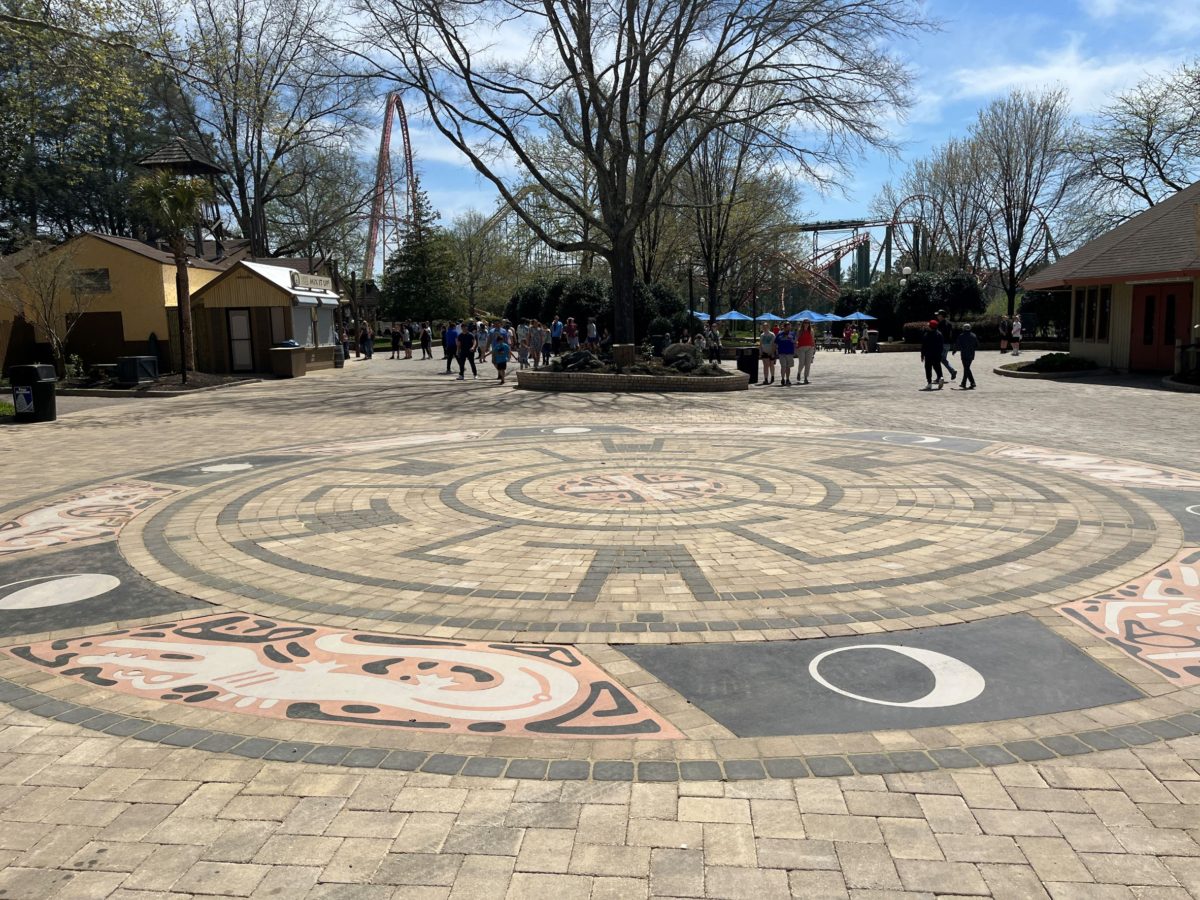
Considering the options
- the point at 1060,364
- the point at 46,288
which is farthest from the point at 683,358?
the point at 46,288

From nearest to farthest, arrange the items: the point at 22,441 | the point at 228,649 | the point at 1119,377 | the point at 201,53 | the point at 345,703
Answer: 1. the point at 345,703
2. the point at 228,649
3. the point at 22,441
4. the point at 201,53
5. the point at 1119,377

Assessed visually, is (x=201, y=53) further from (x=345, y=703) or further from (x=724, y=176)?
(x=724, y=176)

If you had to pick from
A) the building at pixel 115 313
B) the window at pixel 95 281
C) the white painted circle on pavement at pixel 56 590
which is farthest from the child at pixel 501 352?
the white painted circle on pavement at pixel 56 590

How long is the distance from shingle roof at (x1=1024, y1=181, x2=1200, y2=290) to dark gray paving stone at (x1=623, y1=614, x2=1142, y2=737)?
21657 mm

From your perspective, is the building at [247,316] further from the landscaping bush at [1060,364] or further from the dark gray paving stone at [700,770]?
the dark gray paving stone at [700,770]

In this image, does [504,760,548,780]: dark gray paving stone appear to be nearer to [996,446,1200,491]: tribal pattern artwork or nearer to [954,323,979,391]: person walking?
[996,446,1200,491]: tribal pattern artwork

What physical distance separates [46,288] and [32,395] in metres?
10.3

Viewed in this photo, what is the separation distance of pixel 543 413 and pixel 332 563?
1095 cm

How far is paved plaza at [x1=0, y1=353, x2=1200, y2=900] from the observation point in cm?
291

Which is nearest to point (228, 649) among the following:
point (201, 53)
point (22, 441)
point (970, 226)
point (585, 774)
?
point (585, 774)

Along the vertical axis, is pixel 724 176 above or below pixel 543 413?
above

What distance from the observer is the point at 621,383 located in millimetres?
22688

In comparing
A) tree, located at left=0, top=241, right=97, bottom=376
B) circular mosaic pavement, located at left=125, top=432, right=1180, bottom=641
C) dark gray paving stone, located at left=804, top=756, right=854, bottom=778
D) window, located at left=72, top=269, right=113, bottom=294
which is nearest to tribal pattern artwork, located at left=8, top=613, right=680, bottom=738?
circular mosaic pavement, located at left=125, top=432, right=1180, bottom=641

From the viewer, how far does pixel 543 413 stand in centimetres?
1733
